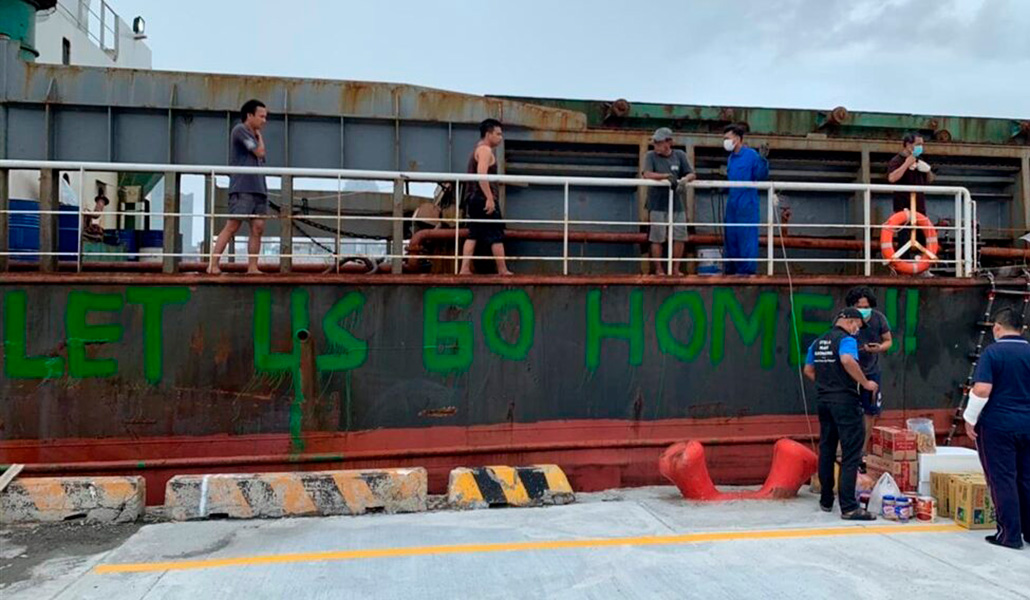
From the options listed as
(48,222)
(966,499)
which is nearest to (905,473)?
(966,499)

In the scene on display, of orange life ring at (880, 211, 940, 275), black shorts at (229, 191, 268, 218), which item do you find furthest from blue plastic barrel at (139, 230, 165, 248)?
orange life ring at (880, 211, 940, 275)

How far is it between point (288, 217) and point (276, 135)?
335cm

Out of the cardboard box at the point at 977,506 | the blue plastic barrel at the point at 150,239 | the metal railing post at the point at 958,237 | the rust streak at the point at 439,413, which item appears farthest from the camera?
the blue plastic barrel at the point at 150,239

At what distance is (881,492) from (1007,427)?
111 centimetres

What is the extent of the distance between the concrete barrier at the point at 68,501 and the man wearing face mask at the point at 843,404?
18.0 ft

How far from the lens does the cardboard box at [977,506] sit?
5926mm

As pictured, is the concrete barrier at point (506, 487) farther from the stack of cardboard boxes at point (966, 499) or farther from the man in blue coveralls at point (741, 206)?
the man in blue coveralls at point (741, 206)

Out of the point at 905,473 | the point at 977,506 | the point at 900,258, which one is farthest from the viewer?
the point at 900,258

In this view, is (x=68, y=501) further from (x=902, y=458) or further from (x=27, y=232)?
(x=902, y=458)

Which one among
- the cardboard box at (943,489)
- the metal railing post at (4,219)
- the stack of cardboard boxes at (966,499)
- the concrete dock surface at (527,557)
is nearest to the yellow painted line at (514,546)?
the concrete dock surface at (527,557)

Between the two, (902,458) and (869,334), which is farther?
(869,334)

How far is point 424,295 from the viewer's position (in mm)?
7125

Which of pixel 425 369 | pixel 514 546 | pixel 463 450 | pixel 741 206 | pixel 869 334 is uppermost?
pixel 741 206

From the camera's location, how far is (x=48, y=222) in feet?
22.3
